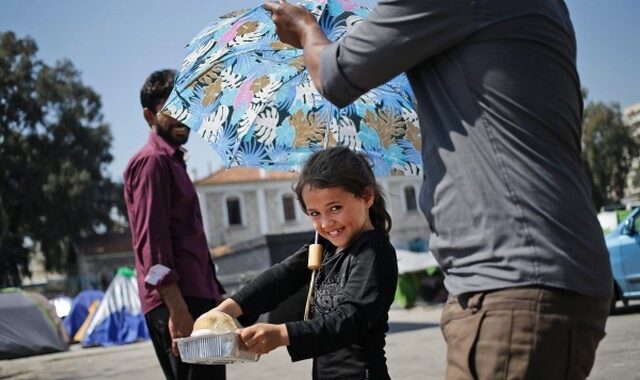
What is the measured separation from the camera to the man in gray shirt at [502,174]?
1.65m

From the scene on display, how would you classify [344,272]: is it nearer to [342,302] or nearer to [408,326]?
[342,302]

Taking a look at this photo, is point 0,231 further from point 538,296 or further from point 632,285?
point 538,296

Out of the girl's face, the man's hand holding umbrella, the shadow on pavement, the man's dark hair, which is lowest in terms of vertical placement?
the shadow on pavement


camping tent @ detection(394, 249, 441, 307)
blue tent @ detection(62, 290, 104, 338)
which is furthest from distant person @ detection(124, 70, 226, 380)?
blue tent @ detection(62, 290, 104, 338)

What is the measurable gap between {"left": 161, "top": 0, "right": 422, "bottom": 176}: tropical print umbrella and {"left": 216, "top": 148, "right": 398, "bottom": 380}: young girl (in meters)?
0.67

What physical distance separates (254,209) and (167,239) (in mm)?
57362

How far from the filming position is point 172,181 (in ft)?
11.8

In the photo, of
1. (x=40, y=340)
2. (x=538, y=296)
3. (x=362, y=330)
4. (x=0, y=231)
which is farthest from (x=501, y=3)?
(x=0, y=231)

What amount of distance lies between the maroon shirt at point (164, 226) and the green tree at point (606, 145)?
5546 cm

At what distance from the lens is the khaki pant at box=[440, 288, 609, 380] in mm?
1638

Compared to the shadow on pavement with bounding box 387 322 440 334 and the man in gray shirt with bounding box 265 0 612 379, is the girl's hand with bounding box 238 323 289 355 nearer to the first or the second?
the man in gray shirt with bounding box 265 0 612 379

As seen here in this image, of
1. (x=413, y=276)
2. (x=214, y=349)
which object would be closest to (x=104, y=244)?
(x=413, y=276)

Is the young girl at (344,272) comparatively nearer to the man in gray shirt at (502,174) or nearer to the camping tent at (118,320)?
the man in gray shirt at (502,174)

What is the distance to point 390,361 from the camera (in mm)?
8367
